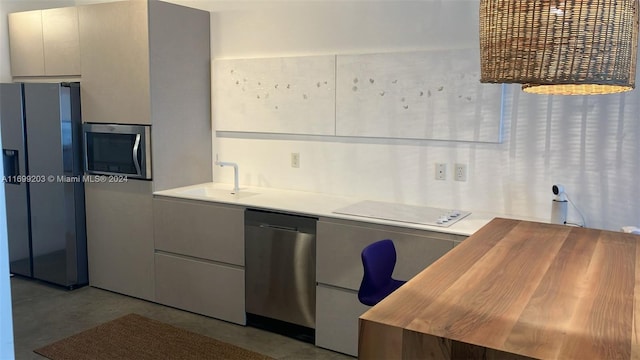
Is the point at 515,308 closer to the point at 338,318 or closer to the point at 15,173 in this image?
the point at 338,318

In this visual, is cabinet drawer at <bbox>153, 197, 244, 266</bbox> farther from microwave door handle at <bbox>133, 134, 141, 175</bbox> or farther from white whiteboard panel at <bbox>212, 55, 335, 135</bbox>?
white whiteboard panel at <bbox>212, 55, 335, 135</bbox>

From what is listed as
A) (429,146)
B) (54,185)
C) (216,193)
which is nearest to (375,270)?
(429,146)

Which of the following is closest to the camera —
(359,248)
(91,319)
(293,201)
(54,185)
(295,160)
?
(359,248)

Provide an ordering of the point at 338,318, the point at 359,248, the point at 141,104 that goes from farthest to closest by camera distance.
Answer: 1. the point at 141,104
2. the point at 338,318
3. the point at 359,248

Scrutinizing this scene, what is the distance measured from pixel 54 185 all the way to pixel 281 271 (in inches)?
81.6

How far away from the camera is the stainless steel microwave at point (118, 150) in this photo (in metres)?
4.01

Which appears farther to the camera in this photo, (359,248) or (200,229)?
(200,229)

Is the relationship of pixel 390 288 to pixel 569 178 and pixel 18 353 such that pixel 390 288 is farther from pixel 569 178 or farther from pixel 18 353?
pixel 18 353

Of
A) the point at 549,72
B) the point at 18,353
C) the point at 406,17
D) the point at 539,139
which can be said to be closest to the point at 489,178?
the point at 539,139

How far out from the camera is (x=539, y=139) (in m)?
3.22

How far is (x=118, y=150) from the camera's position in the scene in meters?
4.14

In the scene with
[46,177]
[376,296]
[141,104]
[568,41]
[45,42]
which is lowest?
[376,296]

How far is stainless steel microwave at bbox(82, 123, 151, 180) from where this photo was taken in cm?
401

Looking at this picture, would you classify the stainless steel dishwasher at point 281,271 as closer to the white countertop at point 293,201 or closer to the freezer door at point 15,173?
the white countertop at point 293,201
